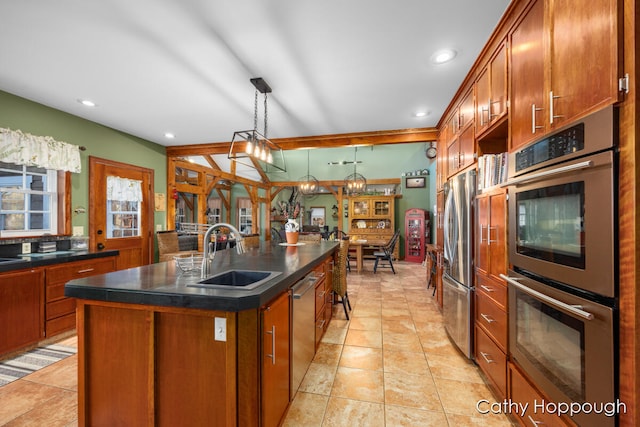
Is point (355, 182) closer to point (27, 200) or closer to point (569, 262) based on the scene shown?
point (27, 200)

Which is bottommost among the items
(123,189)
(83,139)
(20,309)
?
(20,309)

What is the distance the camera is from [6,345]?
2373 mm

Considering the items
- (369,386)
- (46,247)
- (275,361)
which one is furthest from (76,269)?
(369,386)

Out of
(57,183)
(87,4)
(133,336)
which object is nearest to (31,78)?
(57,183)

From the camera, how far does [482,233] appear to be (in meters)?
2.07

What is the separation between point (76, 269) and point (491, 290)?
397 centimetres

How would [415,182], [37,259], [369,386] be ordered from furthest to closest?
[415,182] → [37,259] → [369,386]

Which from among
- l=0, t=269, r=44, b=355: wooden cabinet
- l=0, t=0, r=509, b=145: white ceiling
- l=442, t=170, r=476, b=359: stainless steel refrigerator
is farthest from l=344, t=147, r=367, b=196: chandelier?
l=0, t=269, r=44, b=355: wooden cabinet

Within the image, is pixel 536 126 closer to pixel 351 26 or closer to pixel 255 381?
pixel 351 26

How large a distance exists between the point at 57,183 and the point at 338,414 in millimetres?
4180

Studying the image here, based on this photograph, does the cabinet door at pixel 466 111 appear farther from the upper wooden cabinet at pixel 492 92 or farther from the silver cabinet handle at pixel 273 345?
the silver cabinet handle at pixel 273 345

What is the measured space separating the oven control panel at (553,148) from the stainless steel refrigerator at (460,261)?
81 centimetres

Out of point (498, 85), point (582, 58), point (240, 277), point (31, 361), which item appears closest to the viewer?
point (582, 58)

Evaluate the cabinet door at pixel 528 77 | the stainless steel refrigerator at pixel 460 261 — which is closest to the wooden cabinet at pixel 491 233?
the stainless steel refrigerator at pixel 460 261
